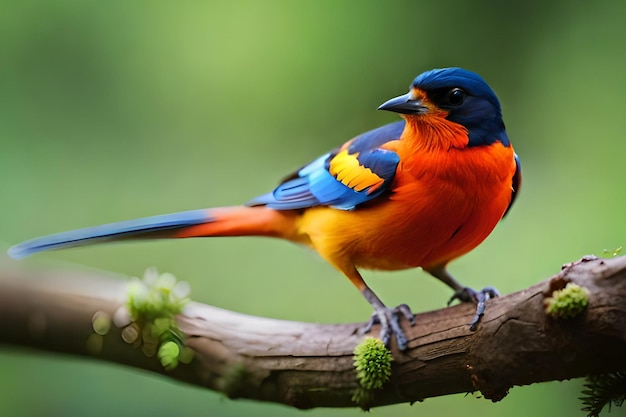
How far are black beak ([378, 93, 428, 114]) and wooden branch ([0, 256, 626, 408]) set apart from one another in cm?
63

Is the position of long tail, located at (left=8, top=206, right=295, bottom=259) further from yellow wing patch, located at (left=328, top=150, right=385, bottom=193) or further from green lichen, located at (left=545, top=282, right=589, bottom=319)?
green lichen, located at (left=545, top=282, right=589, bottom=319)

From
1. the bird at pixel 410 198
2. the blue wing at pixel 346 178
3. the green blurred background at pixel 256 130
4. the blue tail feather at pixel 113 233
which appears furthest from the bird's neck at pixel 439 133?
the green blurred background at pixel 256 130

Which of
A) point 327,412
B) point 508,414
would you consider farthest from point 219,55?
point 508,414

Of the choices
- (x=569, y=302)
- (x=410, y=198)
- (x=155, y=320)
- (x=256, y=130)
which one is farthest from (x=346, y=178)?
(x=256, y=130)

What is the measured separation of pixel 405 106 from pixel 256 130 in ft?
7.33

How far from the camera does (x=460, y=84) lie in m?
2.19

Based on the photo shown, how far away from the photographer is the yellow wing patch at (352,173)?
242 cm

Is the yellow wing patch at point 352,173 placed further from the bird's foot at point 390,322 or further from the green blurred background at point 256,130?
the green blurred background at point 256,130

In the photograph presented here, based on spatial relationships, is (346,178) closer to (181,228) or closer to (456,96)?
(456,96)

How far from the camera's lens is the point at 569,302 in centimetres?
162

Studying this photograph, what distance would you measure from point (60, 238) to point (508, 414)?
2282 mm

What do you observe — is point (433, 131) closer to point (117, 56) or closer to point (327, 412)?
point (327, 412)

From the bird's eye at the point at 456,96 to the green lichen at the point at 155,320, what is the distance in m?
1.19

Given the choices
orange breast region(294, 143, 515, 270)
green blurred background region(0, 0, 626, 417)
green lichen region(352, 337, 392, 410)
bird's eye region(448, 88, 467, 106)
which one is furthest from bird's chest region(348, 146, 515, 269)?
green blurred background region(0, 0, 626, 417)
